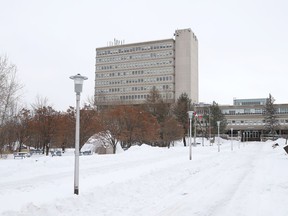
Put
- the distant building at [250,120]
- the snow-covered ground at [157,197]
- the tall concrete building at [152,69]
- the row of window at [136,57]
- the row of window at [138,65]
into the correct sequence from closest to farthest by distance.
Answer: the snow-covered ground at [157,197] < the distant building at [250,120] < the tall concrete building at [152,69] < the row of window at [138,65] < the row of window at [136,57]

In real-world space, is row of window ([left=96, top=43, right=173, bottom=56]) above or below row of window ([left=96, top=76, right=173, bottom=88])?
above

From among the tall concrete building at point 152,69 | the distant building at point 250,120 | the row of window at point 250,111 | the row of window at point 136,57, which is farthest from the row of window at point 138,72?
the row of window at point 250,111

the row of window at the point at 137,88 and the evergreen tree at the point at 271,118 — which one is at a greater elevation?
the row of window at the point at 137,88

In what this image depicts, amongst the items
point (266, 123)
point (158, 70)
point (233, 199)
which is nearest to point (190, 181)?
Result: point (233, 199)

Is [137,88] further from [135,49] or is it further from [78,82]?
[78,82]

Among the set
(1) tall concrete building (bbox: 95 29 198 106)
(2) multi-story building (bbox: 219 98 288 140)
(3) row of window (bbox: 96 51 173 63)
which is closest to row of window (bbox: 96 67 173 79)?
(1) tall concrete building (bbox: 95 29 198 106)

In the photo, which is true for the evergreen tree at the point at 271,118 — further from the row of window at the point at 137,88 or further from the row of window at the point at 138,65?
the row of window at the point at 138,65

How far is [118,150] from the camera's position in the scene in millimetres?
42625

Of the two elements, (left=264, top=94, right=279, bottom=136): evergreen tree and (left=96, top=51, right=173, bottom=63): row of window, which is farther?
(left=96, top=51, right=173, bottom=63): row of window

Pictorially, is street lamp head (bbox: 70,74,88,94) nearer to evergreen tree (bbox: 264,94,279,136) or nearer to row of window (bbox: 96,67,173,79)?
evergreen tree (bbox: 264,94,279,136)

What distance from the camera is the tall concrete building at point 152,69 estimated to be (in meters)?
127

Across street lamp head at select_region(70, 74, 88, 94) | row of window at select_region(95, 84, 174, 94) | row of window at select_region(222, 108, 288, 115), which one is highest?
row of window at select_region(95, 84, 174, 94)

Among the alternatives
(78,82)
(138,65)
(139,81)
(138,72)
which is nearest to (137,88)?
(139,81)

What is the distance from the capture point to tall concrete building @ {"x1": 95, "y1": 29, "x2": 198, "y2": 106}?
126688 millimetres
